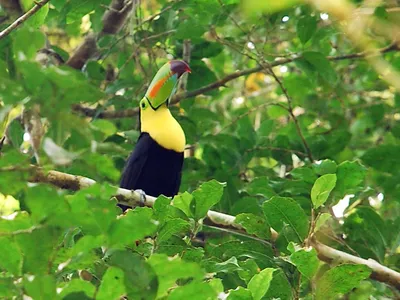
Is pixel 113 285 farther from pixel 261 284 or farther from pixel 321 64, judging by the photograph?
pixel 321 64

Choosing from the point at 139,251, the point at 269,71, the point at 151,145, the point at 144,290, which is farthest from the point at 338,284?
the point at 151,145

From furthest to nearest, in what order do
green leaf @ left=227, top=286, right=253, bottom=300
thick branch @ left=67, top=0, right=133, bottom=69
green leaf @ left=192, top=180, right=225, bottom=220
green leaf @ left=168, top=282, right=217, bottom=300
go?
thick branch @ left=67, top=0, right=133, bottom=69, green leaf @ left=192, top=180, right=225, bottom=220, green leaf @ left=227, top=286, right=253, bottom=300, green leaf @ left=168, top=282, right=217, bottom=300

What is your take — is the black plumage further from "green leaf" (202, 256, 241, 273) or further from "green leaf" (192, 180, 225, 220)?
"green leaf" (202, 256, 241, 273)

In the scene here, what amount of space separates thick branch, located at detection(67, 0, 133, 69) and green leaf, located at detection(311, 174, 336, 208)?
1731 mm

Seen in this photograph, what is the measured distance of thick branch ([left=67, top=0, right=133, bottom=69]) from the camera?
11.0 feet

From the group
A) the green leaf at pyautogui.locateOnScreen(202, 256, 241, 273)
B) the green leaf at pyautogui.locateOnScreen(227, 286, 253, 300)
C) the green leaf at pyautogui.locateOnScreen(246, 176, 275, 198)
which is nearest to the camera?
the green leaf at pyautogui.locateOnScreen(227, 286, 253, 300)

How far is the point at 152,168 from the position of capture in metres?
3.36

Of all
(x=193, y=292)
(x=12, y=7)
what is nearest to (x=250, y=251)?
(x=193, y=292)

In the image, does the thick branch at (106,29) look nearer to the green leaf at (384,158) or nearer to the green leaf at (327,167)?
the green leaf at (384,158)

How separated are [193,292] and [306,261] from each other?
1.51 ft

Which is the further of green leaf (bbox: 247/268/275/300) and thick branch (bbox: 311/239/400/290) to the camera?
thick branch (bbox: 311/239/400/290)

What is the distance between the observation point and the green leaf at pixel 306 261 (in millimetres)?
1643

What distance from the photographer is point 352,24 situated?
78 cm

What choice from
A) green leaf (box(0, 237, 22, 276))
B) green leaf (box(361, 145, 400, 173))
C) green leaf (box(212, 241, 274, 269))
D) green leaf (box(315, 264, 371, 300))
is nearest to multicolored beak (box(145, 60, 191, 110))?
green leaf (box(361, 145, 400, 173))
